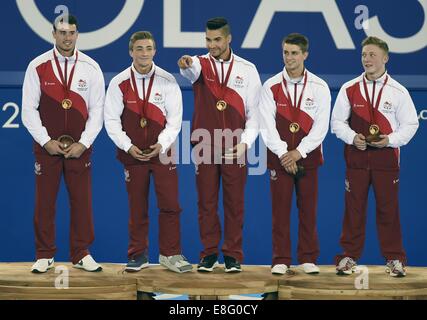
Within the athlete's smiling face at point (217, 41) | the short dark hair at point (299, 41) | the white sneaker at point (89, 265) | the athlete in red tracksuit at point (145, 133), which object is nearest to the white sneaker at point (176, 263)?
the athlete in red tracksuit at point (145, 133)

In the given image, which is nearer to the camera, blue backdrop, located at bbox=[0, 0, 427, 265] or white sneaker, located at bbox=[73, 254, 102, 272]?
white sneaker, located at bbox=[73, 254, 102, 272]

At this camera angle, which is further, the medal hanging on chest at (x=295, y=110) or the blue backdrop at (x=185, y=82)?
the blue backdrop at (x=185, y=82)

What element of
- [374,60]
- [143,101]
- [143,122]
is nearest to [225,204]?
[143,122]

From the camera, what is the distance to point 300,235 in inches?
246

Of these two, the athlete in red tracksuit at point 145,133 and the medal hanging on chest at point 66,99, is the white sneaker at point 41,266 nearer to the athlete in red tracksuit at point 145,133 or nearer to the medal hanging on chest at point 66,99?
the athlete in red tracksuit at point 145,133

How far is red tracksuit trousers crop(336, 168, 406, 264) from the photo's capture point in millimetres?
6148

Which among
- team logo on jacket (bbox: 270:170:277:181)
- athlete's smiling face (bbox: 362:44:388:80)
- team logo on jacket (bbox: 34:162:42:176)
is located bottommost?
team logo on jacket (bbox: 270:170:277:181)

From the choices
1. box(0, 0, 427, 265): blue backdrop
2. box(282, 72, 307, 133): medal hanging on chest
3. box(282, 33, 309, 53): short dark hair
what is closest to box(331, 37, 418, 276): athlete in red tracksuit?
box(282, 72, 307, 133): medal hanging on chest

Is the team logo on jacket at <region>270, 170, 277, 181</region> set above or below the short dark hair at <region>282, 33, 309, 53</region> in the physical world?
below

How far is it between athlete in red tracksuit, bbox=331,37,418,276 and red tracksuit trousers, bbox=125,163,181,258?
48.1 inches

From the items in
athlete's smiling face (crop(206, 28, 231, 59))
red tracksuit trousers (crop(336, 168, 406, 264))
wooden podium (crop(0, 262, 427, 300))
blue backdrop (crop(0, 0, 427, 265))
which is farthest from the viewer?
blue backdrop (crop(0, 0, 427, 265))

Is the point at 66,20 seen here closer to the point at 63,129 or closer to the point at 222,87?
the point at 63,129

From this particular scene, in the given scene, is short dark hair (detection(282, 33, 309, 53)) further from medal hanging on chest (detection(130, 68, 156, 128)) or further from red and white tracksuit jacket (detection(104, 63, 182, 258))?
medal hanging on chest (detection(130, 68, 156, 128))

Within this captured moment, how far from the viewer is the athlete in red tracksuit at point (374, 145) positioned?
613 cm
